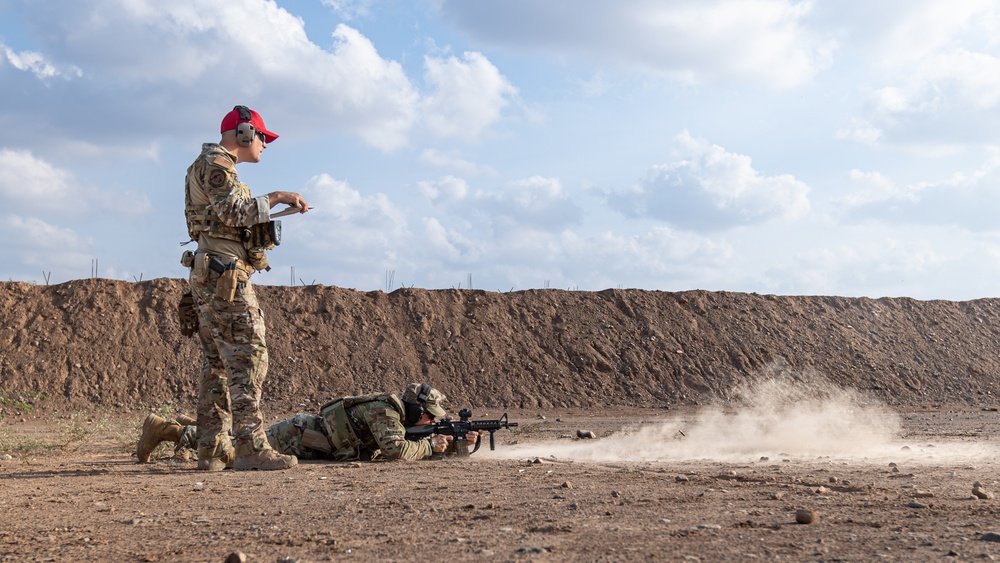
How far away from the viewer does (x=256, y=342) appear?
276 inches

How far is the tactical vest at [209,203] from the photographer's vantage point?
22.6 feet

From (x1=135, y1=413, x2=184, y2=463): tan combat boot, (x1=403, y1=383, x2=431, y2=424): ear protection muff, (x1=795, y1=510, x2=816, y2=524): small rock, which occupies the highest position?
(x1=403, y1=383, x2=431, y2=424): ear protection muff

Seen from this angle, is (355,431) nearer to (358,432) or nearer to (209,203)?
(358,432)

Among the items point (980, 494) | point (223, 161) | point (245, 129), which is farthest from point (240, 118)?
point (980, 494)

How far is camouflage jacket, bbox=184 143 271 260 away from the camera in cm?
684

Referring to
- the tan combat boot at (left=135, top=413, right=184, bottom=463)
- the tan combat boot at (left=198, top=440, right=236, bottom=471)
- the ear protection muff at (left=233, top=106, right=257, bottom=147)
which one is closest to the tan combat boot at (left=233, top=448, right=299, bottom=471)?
the tan combat boot at (left=198, top=440, right=236, bottom=471)

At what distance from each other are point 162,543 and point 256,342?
9.53 feet

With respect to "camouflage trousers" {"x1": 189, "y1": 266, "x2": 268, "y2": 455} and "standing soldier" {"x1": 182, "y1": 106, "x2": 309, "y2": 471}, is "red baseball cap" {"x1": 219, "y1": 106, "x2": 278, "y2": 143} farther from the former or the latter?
"camouflage trousers" {"x1": 189, "y1": 266, "x2": 268, "y2": 455}

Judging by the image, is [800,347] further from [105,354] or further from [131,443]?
[131,443]

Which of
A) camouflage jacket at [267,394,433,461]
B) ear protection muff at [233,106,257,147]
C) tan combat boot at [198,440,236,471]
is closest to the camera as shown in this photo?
ear protection muff at [233,106,257,147]

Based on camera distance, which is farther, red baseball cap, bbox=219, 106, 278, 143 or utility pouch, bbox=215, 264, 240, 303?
red baseball cap, bbox=219, 106, 278, 143

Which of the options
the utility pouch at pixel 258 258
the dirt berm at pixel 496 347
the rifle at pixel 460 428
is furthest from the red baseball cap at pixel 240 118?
the dirt berm at pixel 496 347

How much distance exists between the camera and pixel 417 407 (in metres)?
8.20

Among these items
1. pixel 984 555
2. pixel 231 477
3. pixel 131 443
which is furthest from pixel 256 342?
pixel 984 555
